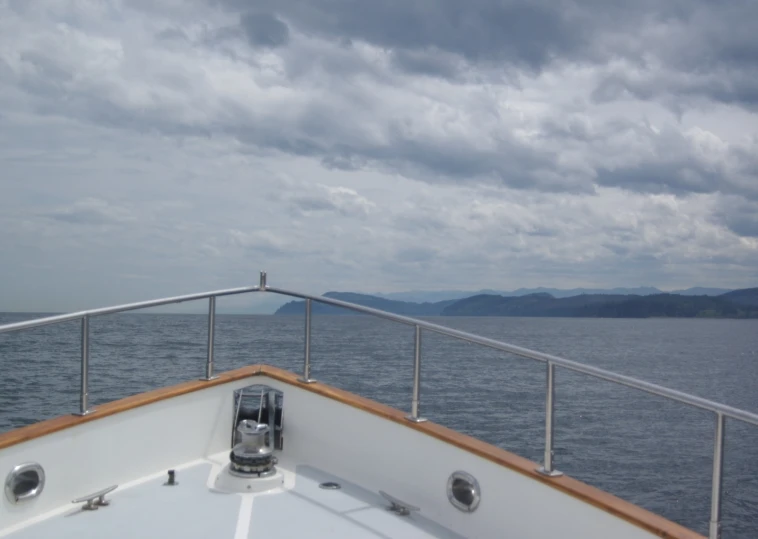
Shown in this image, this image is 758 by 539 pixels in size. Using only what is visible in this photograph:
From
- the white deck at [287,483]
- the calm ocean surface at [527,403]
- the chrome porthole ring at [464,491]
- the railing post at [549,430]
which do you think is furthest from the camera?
the calm ocean surface at [527,403]

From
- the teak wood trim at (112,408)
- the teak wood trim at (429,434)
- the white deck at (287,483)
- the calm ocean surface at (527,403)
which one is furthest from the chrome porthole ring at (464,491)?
the calm ocean surface at (527,403)

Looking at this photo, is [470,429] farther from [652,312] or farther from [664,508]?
[652,312]

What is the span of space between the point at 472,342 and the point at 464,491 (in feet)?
2.18

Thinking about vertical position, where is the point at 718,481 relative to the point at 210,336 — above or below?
below

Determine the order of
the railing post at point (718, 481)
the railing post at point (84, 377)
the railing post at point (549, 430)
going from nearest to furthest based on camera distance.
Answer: the railing post at point (718, 481)
the railing post at point (549, 430)
the railing post at point (84, 377)

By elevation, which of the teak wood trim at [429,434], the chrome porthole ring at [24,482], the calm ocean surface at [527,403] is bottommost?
the calm ocean surface at [527,403]

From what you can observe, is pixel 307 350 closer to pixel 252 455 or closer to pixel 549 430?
pixel 252 455

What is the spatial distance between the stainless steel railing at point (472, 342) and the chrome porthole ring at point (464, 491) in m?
0.34

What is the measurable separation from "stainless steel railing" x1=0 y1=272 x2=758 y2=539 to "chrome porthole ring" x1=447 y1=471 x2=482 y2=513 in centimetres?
34

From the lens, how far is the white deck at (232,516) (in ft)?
9.79

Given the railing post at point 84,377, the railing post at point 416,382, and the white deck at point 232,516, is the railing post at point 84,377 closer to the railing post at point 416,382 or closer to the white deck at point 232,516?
the white deck at point 232,516

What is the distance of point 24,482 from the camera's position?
307cm

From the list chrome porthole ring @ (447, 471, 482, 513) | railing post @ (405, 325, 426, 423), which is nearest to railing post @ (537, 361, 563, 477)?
chrome porthole ring @ (447, 471, 482, 513)

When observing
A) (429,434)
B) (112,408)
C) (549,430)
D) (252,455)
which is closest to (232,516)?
(252,455)
